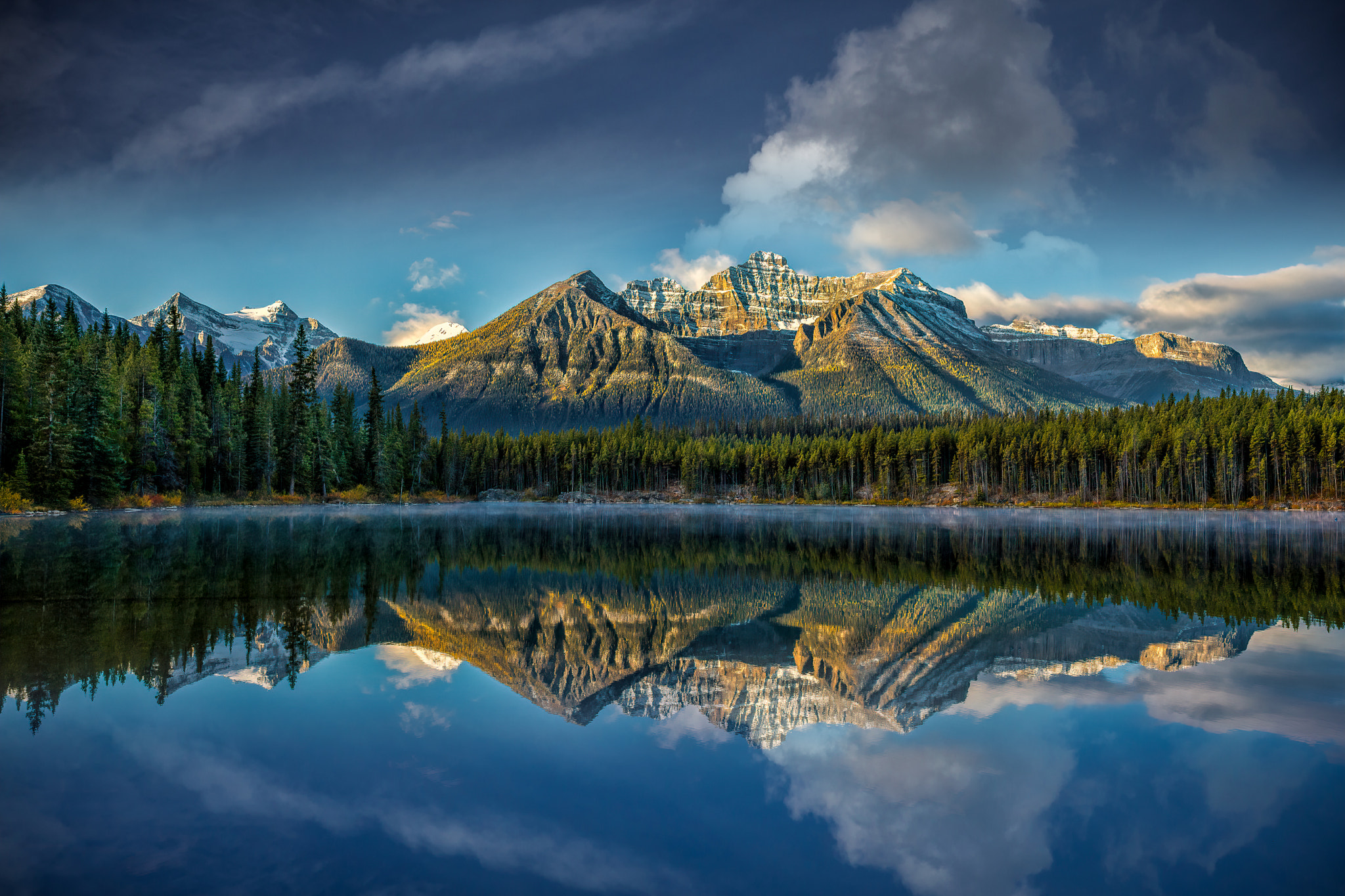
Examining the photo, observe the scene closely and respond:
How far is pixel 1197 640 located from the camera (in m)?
15.7

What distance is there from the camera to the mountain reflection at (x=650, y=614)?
11492mm

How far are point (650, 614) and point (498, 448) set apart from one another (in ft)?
433

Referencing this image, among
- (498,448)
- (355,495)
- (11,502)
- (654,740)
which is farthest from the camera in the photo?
(498,448)

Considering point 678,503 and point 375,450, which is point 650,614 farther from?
point 678,503

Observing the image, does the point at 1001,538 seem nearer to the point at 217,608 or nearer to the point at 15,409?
the point at 217,608

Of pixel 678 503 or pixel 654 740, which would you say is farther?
pixel 678 503

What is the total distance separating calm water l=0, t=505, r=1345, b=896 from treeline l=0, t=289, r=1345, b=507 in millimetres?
39969

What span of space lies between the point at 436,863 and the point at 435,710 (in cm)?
438

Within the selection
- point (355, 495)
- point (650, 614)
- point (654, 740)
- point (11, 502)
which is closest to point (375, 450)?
point (355, 495)

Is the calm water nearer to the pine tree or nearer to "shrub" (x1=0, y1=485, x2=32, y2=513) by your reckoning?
"shrub" (x1=0, y1=485, x2=32, y2=513)

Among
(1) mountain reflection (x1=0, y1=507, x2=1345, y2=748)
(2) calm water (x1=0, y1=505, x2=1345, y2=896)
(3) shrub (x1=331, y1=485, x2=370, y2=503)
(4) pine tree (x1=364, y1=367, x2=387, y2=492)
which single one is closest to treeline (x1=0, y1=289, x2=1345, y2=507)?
(4) pine tree (x1=364, y1=367, x2=387, y2=492)

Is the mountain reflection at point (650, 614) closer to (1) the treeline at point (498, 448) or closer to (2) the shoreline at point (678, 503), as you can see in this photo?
(1) the treeline at point (498, 448)

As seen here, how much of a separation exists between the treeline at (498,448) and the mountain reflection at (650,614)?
1745 centimetres

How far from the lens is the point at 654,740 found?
9.42m
